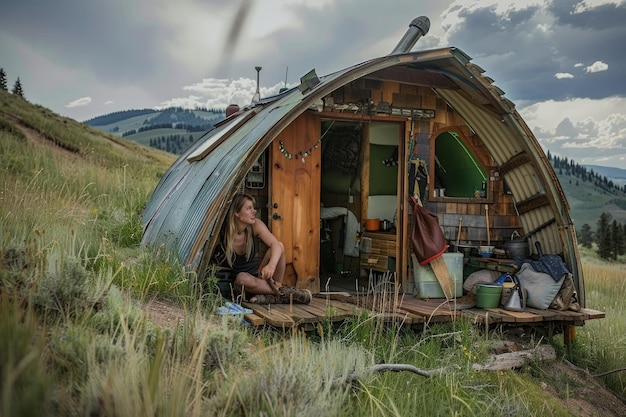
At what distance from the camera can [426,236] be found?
8.34 meters

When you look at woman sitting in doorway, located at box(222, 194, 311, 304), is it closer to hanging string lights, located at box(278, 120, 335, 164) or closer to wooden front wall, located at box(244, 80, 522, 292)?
wooden front wall, located at box(244, 80, 522, 292)

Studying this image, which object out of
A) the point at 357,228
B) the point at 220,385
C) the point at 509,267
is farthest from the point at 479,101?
the point at 220,385

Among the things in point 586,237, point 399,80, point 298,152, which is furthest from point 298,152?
point 586,237

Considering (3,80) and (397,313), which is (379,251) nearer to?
(397,313)

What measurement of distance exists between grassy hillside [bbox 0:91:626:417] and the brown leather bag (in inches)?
54.5

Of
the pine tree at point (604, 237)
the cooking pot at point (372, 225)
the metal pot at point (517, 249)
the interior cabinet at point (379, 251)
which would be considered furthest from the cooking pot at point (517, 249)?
the pine tree at point (604, 237)

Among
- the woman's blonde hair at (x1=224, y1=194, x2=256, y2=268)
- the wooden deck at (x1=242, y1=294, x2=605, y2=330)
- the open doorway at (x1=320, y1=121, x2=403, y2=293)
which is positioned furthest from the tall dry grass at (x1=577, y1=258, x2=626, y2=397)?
the woman's blonde hair at (x1=224, y1=194, x2=256, y2=268)

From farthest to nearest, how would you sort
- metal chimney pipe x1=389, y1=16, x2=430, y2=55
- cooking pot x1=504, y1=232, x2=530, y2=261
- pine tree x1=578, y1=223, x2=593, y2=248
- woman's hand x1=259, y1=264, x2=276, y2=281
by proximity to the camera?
pine tree x1=578, y1=223, x2=593, y2=248 → metal chimney pipe x1=389, y1=16, x2=430, y2=55 → cooking pot x1=504, y1=232, x2=530, y2=261 → woman's hand x1=259, y1=264, x2=276, y2=281

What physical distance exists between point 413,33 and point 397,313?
15.6 ft

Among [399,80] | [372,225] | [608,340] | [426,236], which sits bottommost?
[608,340]

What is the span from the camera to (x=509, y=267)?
8.30 m

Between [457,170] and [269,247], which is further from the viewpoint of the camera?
[457,170]

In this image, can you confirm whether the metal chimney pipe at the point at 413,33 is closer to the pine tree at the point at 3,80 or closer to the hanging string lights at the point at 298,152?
the hanging string lights at the point at 298,152

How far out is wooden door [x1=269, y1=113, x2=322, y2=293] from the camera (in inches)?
309
